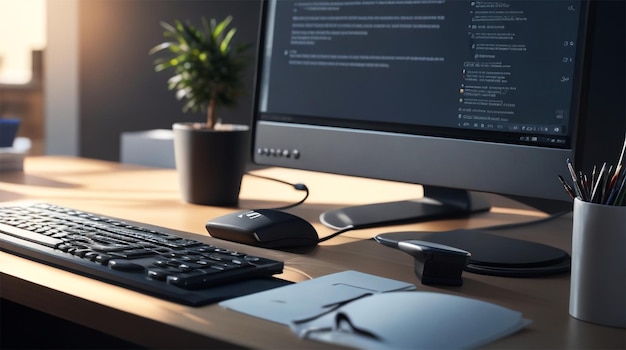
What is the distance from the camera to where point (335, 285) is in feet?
2.65

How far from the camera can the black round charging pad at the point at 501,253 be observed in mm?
929

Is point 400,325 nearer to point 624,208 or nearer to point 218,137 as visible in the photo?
point 624,208

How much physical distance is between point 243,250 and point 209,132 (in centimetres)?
37

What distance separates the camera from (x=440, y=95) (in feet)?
3.62

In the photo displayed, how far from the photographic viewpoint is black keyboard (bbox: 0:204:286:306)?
780 mm

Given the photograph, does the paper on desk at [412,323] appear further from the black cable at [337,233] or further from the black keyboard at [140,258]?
the black cable at [337,233]

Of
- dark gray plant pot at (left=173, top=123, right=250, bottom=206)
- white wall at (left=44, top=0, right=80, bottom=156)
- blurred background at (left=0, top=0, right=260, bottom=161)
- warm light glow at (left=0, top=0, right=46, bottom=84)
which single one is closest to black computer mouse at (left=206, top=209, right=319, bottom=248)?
dark gray plant pot at (left=173, top=123, right=250, bottom=206)

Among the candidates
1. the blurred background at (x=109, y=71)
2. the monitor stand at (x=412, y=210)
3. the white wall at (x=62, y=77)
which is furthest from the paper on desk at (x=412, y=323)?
the white wall at (x=62, y=77)

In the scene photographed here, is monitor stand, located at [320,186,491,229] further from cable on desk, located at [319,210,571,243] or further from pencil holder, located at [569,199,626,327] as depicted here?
pencil holder, located at [569,199,626,327]

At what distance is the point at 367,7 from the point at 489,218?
15.5 inches

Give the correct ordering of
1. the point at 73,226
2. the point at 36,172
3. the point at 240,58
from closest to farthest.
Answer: the point at 73,226
the point at 240,58
the point at 36,172

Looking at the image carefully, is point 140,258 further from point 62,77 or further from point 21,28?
point 21,28

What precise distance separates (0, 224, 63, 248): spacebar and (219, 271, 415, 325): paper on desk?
0.28 meters

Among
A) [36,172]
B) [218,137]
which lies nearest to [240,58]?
[218,137]
